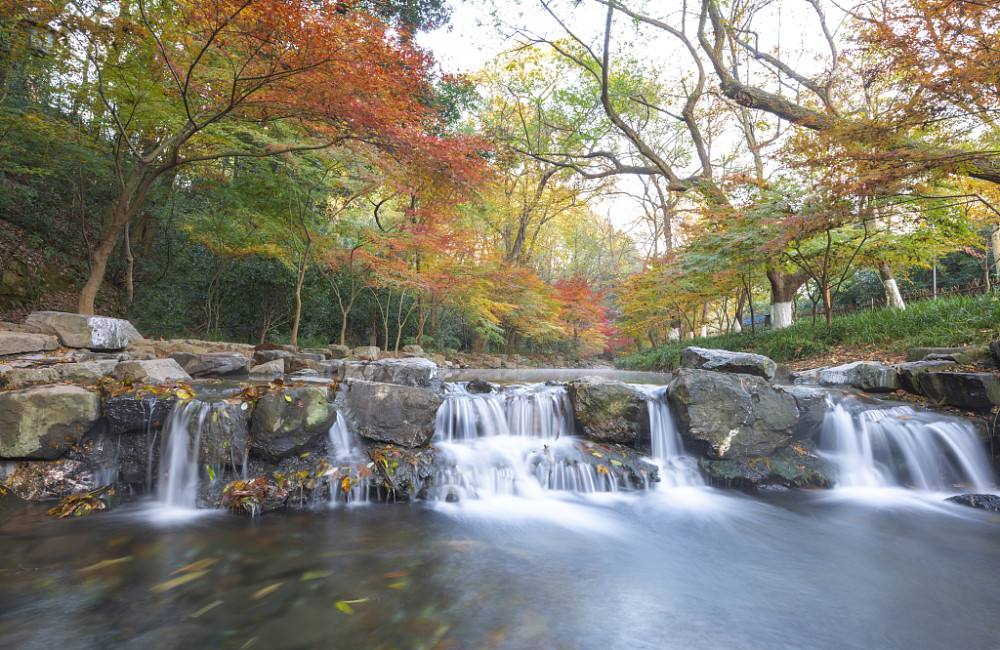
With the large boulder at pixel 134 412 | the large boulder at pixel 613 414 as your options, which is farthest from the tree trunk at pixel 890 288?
the large boulder at pixel 134 412

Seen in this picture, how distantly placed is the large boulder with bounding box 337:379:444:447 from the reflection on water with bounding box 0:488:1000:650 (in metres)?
0.79

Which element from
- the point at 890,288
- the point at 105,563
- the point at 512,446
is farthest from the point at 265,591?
the point at 890,288

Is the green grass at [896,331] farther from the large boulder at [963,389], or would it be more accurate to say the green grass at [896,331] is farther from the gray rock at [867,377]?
the large boulder at [963,389]

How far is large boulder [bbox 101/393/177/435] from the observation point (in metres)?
4.09

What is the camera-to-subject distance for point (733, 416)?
503 centimetres

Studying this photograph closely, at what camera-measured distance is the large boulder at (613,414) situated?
5.28 m

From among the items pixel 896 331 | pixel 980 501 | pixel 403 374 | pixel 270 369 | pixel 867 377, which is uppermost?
pixel 896 331

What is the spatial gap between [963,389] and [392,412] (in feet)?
22.0

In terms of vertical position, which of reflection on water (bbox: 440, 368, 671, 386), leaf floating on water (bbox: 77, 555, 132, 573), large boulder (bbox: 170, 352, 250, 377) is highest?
large boulder (bbox: 170, 352, 250, 377)

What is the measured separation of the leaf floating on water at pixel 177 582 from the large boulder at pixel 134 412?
206 centimetres

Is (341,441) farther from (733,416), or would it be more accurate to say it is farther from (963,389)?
(963,389)

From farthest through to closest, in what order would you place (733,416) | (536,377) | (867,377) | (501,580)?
(536,377) < (867,377) < (733,416) < (501,580)

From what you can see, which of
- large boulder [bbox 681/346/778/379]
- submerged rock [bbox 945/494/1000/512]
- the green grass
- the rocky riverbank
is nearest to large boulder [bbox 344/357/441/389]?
the rocky riverbank

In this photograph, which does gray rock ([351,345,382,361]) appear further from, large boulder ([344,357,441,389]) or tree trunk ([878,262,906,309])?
tree trunk ([878,262,906,309])
